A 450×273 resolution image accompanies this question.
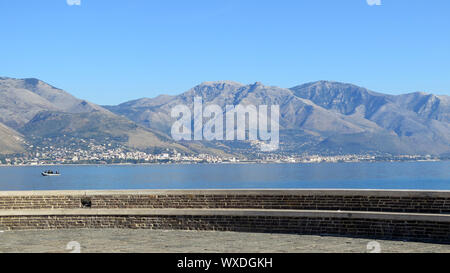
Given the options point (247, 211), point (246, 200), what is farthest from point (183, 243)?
point (246, 200)

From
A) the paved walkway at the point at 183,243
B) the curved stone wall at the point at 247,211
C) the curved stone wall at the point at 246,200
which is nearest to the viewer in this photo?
the paved walkway at the point at 183,243

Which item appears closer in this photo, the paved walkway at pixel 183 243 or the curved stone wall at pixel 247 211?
the paved walkway at pixel 183 243

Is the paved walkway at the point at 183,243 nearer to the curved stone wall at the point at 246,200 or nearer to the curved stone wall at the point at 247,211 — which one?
the curved stone wall at the point at 247,211

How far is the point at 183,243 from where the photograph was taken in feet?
71.6

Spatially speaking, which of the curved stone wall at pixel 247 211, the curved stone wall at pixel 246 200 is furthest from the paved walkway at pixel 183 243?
the curved stone wall at pixel 246 200

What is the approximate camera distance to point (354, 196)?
24500 millimetres

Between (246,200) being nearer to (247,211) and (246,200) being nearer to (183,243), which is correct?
(247,211)

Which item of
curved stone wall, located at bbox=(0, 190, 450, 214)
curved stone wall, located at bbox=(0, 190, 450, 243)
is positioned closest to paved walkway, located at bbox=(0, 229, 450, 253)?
curved stone wall, located at bbox=(0, 190, 450, 243)

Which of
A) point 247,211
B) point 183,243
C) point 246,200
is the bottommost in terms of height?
point 183,243

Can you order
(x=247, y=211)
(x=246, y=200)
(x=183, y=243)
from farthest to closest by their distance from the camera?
(x=246, y=200) < (x=247, y=211) < (x=183, y=243)

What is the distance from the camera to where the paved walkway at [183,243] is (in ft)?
65.3
